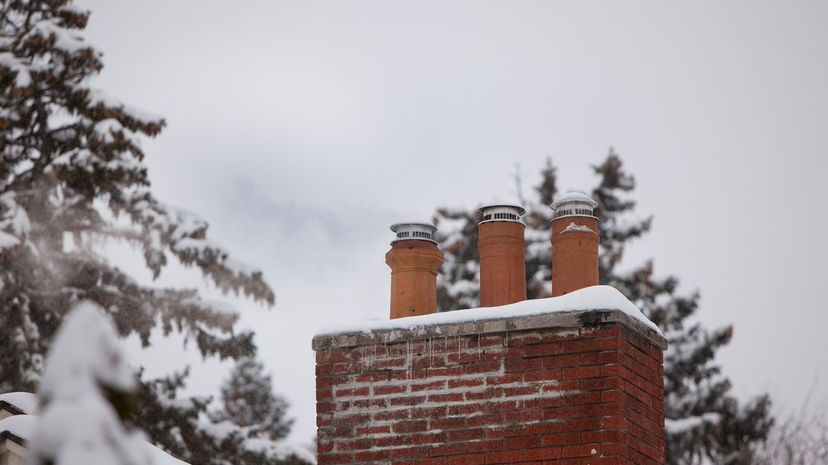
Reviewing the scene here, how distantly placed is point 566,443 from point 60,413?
14.4 feet

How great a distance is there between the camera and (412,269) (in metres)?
7.02

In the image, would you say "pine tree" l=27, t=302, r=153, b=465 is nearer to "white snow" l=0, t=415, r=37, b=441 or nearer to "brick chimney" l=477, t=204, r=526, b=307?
"white snow" l=0, t=415, r=37, b=441

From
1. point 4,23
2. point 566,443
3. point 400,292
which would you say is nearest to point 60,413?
point 566,443

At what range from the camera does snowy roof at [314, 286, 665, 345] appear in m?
6.20

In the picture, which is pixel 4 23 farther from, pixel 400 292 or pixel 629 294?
pixel 400 292

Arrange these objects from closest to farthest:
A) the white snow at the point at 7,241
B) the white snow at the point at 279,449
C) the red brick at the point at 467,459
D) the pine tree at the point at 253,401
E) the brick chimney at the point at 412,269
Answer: the red brick at the point at 467,459
the brick chimney at the point at 412,269
the white snow at the point at 7,241
the white snow at the point at 279,449
the pine tree at the point at 253,401

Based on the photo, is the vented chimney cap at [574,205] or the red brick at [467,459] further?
the vented chimney cap at [574,205]

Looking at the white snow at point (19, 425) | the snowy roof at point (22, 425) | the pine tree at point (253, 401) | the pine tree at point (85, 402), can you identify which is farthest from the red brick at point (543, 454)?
the pine tree at point (253, 401)

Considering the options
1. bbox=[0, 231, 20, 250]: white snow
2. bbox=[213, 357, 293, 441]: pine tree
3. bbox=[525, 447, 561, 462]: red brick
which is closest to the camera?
bbox=[525, 447, 561, 462]: red brick

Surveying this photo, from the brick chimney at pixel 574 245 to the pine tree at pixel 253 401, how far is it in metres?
36.1

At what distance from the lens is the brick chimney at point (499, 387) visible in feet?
20.0

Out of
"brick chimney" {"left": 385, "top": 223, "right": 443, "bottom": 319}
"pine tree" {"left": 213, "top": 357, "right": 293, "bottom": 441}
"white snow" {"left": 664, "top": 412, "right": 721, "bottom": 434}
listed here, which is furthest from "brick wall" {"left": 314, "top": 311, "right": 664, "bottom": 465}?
"pine tree" {"left": 213, "top": 357, "right": 293, "bottom": 441}

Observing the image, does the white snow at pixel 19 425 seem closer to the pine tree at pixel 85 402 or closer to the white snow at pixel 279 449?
the pine tree at pixel 85 402

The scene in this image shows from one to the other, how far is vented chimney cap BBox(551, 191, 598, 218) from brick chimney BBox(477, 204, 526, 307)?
0.76 ft
